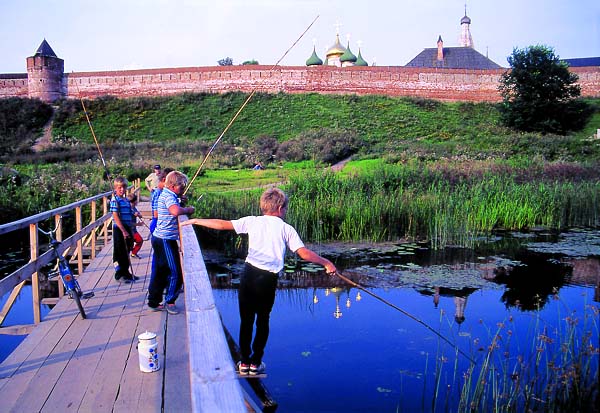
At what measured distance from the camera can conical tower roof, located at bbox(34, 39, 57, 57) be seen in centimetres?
4106

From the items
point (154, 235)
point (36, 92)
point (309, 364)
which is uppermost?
point (36, 92)

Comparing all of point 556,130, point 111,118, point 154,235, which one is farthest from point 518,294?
point 111,118

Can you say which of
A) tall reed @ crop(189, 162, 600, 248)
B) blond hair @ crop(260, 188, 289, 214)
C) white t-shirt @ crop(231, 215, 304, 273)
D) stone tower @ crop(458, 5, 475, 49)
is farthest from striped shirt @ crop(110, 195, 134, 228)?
stone tower @ crop(458, 5, 475, 49)

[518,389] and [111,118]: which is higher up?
[111,118]

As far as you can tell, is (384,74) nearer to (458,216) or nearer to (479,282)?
(458,216)

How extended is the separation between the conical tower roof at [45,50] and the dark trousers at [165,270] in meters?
41.6

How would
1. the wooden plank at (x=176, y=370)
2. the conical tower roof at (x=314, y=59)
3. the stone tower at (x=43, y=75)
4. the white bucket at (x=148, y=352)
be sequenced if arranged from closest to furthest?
the wooden plank at (x=176, y=370) < the white bucket at (x=148, y=352) < the stone tower at (x=43, y=75) < the conical tower roof at (x=314, y=59)

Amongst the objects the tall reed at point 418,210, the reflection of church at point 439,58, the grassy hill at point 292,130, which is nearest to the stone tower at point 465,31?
the reflection of church at point 439,58

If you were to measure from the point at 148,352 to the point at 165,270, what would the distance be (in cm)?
142

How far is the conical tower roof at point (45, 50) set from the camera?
41062 millimetres

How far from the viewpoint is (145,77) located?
141 ft

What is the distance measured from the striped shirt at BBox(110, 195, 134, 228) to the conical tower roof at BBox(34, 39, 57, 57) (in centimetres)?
4000

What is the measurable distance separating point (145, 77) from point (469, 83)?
2432 cm

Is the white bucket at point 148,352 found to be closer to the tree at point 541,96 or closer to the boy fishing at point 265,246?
the boy fishing at point 265,246
